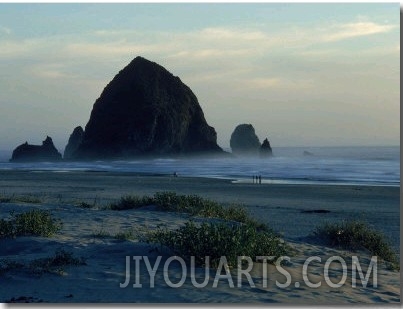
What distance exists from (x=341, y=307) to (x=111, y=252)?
386 cm

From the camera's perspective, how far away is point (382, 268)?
10.7 meters

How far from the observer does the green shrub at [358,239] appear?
39.6ft

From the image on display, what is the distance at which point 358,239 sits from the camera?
1244cm

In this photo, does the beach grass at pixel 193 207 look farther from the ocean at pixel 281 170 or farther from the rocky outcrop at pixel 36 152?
the rocky outcrop at pixel 36 152

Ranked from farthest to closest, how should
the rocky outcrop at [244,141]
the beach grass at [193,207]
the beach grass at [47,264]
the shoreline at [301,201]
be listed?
the rocky outcrop at [244,141] < the shoreline at [301,201] < the beach grass at [193,207] < the beach grass at [47,264]

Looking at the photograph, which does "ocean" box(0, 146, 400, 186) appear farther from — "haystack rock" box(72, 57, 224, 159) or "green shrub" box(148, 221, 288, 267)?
"green shrub" box(148, 221, 288, 267)

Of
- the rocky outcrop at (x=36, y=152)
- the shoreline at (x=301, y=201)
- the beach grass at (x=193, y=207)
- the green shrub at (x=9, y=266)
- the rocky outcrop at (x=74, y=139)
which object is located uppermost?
the rocky outcrop at (x=74, y=139)

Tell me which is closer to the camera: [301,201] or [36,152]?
[301,201]

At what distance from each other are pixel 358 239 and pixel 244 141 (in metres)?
160

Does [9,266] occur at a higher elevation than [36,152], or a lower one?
lower

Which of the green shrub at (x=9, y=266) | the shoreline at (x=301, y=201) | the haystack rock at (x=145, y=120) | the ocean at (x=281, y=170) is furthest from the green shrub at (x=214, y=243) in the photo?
the haystack rock at (x=145, y=120)

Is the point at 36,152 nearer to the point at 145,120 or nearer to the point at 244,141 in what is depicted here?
the point at 145,120

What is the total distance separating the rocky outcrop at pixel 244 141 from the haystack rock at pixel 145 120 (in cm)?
3897

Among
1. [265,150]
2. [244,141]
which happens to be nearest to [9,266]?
[265,150]
